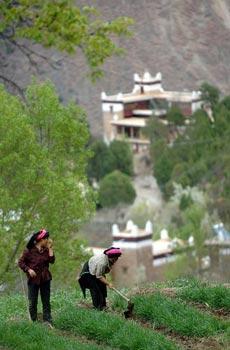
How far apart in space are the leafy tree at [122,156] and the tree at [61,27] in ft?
232

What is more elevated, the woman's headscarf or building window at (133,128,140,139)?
building window at (133,128,140,139)

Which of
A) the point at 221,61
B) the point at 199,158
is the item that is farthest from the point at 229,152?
the point at 221,61

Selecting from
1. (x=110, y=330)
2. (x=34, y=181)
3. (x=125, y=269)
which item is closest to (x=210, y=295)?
(x=110, y=330)

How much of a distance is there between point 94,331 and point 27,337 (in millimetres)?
709

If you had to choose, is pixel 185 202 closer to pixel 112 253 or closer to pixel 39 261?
pixel 112 253

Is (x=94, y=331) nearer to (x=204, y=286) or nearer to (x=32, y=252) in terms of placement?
(x=32, y=252)

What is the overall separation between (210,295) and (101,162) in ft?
228

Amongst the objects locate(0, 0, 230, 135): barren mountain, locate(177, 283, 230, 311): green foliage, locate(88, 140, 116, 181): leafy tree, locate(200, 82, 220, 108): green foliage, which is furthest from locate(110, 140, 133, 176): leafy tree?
locate(177, 283, 230, 311): green foliage

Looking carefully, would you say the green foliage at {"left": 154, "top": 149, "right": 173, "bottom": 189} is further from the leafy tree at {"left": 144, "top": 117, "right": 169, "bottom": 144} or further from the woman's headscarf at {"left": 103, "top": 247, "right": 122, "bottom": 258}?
the woman's headscarf at {"left": 103, "top": 247, "right": 122, "bottom": 258}

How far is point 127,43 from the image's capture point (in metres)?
113

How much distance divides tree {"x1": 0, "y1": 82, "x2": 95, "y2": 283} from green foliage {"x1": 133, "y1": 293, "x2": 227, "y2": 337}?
1203cm

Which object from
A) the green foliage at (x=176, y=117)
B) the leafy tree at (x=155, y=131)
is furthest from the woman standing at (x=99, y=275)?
the green foliage at (x=176, y=117)

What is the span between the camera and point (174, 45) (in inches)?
4523

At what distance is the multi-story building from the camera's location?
96.0 metres
